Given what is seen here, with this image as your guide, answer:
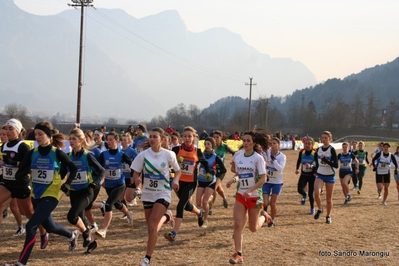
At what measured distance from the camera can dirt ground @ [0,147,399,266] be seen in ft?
25.0

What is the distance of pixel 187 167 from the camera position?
9062 mm

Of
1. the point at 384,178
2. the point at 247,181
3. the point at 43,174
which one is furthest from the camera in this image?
the point at 384,178

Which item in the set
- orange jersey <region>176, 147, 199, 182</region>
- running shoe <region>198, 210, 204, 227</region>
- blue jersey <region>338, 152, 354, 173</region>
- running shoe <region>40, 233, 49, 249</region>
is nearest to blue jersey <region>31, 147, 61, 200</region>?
running shoe <region>40, 233, 49, 249</region>

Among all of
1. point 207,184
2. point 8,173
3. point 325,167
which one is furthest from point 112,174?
point 325,167

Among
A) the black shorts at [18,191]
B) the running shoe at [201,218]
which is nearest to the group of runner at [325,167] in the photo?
the running shoe at [201,218]

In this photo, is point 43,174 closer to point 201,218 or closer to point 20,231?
point 20,231

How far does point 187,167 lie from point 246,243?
6.21ft

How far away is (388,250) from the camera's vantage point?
28.6ft

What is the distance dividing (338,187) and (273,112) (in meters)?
110

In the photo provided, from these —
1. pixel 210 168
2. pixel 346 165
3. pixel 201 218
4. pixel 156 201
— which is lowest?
pixel 201 218

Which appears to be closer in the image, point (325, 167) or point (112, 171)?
point (112, 171)

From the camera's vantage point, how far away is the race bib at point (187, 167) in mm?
9023

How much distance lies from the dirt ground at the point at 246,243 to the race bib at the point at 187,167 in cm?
137

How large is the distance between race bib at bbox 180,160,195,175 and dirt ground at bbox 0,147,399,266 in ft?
4.48
